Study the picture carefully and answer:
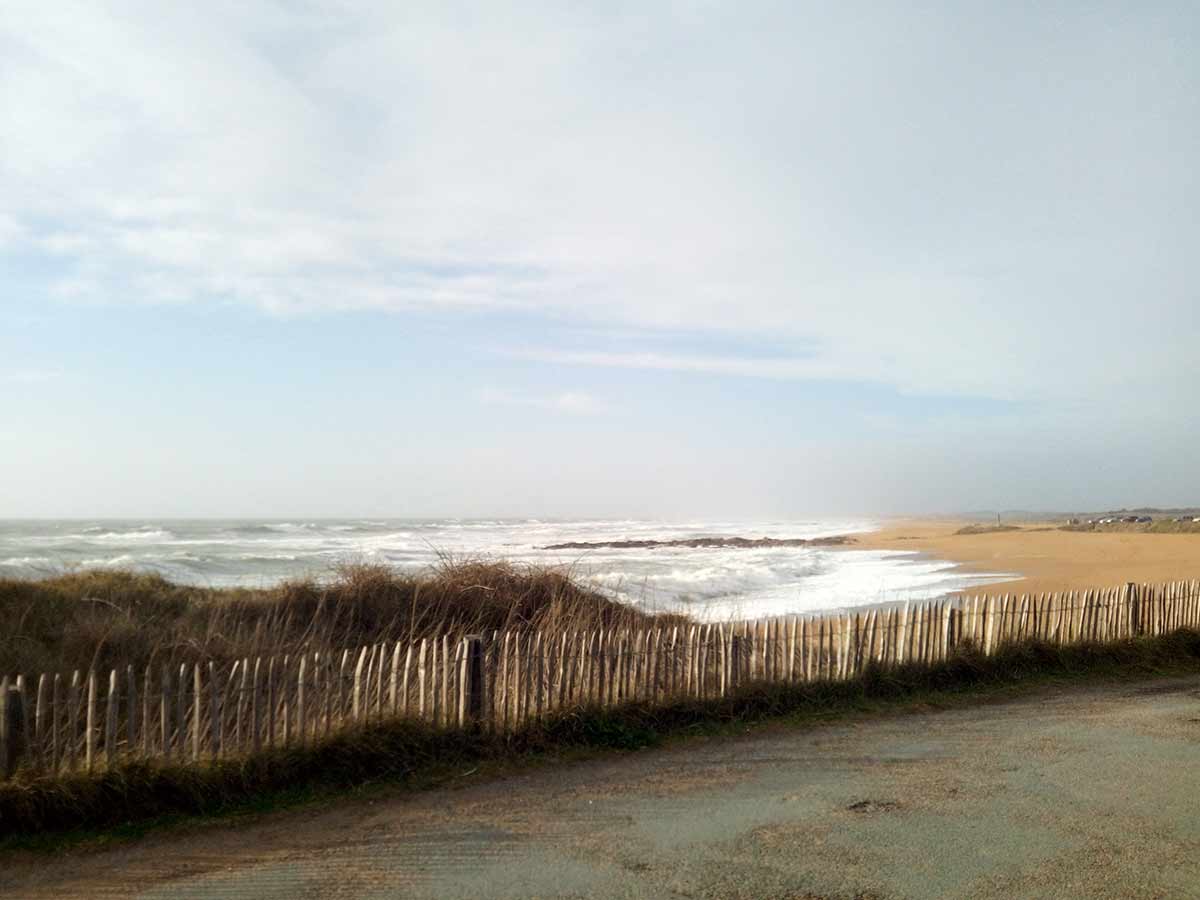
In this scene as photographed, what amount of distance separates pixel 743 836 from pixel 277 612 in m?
8.90

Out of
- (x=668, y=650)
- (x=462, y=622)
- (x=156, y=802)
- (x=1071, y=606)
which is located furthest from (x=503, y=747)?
(x=1071, y=606)

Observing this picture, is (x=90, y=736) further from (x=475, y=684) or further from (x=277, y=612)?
(x=277, y=612)

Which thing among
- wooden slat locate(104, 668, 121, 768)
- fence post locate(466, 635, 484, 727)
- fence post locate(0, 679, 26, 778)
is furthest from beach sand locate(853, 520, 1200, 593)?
fence post locate(0, 679, 26, 778)

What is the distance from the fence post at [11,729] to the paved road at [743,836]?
0.88m

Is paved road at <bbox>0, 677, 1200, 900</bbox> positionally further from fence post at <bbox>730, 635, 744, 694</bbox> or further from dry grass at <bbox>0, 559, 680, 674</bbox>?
dry grass at <bbox>0, 559, 680, 674</bbox>

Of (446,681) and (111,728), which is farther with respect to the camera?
(446,681)

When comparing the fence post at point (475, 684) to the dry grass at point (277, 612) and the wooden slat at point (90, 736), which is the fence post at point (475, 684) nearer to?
the wooden slat at point (90, 736)

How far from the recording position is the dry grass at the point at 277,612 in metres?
10.4

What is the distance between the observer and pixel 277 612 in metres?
12.6

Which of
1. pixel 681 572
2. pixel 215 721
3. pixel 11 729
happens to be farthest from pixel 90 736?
pixel 681 572

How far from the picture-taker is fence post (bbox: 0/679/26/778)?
5.81 m

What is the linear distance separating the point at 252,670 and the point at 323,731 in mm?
676

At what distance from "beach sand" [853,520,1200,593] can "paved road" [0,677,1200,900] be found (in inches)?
771

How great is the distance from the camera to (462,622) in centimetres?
1292
